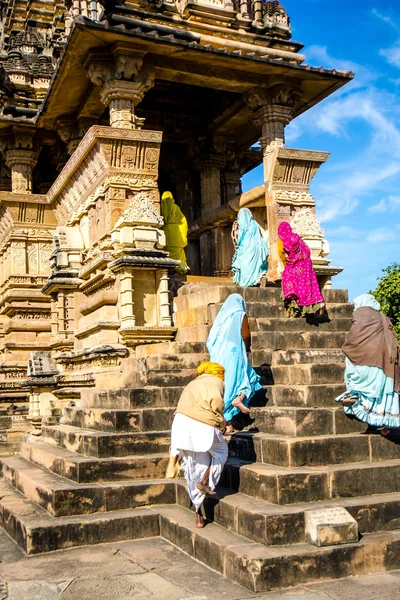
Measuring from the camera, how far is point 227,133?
1588 centimetres

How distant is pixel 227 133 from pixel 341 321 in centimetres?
751

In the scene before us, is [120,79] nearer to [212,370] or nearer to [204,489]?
[212,370]

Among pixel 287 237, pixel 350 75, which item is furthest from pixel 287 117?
pixel 287 237

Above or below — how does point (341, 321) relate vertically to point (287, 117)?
below

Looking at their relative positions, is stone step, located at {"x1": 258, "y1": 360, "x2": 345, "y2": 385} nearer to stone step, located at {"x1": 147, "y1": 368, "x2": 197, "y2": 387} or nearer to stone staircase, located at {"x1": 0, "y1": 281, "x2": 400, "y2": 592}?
stone staircase, located at {"x1": 0, "y1": 281, "x2": 400, "y2": 592}

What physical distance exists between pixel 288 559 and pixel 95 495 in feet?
7.74

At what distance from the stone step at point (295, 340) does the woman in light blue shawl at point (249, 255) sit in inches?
81.0

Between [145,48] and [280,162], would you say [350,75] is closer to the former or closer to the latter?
[280,162]

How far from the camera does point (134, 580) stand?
16.8ft

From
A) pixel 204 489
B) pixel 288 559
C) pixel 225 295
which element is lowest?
pixel 288 559

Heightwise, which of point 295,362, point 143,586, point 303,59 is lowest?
point 143,586

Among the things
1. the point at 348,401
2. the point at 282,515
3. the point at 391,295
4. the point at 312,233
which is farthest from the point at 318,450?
the point at 391,295

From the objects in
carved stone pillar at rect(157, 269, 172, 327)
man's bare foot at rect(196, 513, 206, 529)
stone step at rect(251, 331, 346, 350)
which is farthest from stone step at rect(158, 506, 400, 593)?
carved stone pillar at rect(157, 269, 172, 327)

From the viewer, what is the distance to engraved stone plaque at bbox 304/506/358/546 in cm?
502
